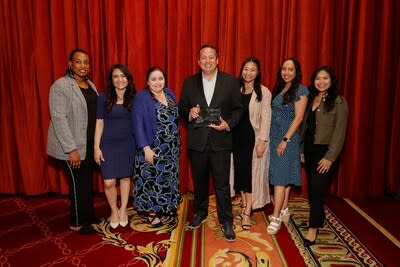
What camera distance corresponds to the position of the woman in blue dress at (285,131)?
2961 millimetres

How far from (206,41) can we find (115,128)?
140 cm

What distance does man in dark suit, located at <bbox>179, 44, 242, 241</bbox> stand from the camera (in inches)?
112

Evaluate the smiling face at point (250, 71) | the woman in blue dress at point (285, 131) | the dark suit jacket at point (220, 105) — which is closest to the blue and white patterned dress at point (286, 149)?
the woman in blue dress at point (285, 131)

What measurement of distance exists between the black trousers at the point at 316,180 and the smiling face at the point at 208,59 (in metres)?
1.00

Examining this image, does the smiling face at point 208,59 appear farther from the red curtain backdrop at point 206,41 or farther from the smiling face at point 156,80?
the red curtain backdrop at point 206,41

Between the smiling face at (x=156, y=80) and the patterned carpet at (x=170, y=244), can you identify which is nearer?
the patterned carpet at (x=170, y=244)

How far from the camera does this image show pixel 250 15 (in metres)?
3.67

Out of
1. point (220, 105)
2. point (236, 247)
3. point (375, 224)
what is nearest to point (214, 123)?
point (220, 105)

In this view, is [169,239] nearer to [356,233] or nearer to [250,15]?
[356,233]

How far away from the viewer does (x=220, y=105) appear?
2.86m

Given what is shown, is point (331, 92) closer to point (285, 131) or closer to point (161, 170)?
point (285, 131)

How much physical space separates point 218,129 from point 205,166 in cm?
38

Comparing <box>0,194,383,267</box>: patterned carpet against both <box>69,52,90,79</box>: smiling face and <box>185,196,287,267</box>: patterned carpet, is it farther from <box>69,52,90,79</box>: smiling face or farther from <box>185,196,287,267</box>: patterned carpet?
<box>69,52,90,79</box>: smiling face

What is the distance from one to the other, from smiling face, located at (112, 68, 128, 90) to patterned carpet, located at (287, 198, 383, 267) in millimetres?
1977
